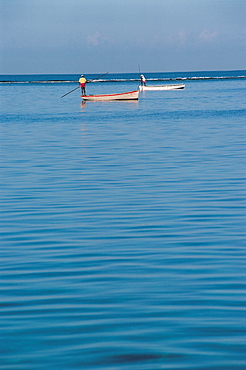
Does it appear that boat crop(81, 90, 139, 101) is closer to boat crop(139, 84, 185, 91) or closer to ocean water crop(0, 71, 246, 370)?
boat crop(139, 84, 185, 91)

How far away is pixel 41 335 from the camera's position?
7.41 metres

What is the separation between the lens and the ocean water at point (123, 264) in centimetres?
705

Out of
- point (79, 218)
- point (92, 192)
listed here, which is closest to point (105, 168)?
point (92, 192)

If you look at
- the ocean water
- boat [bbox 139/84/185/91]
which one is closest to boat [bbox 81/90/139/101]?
boat [bbox 139/84/185/91]

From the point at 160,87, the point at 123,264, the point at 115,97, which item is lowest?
the point at 123,264

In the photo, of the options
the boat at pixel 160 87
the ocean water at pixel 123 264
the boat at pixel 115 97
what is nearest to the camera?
the ocean water at pixel 123 264

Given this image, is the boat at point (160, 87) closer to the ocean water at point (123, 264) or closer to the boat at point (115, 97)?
the boat at point (115, 97)

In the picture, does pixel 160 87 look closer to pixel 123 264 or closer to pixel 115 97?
pixel 115 97

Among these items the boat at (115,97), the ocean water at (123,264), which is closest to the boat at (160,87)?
the boat at (115,97)

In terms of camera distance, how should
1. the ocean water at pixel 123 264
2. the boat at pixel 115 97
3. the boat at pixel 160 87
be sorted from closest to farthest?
the ocean water at pixel 123 264
the boat at pixel 115 97
the boat at pixel 160 87

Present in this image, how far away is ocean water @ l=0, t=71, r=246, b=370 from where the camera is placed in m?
7.05

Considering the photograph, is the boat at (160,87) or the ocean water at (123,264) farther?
the boat at (160,87)

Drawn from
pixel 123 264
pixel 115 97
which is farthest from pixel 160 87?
pixel 123 264

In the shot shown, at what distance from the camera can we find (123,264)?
10.3 metres
